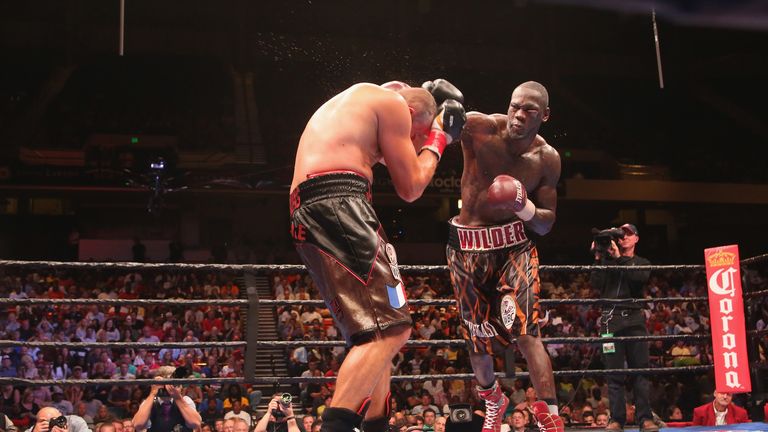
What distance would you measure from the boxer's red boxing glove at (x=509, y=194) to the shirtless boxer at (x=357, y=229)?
71 centimetres

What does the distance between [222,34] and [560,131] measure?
22.2 feet

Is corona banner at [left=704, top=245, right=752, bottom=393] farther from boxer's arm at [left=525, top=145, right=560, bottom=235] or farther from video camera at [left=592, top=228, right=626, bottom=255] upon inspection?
boxer's arm at [left=525, top=145, right=560, bottom=235]

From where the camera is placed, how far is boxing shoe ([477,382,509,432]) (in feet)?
10.1

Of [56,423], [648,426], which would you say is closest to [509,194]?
[648,426]

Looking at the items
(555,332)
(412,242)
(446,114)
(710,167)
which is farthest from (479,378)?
(710,167)

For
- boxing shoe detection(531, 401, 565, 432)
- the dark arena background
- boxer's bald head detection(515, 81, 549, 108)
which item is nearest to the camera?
boxing shoe detection(531, 401, 565, 432)

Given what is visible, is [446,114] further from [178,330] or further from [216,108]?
[216,108]

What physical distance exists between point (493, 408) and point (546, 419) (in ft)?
1.02

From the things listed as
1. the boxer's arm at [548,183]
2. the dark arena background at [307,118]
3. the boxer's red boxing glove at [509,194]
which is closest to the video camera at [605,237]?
the boxer's arm at [548,183]

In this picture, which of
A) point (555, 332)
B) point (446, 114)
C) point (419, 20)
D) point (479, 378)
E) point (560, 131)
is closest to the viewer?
point (446, 114)

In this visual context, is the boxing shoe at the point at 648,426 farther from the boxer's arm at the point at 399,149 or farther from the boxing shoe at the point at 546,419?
the boxer's arm at the point at 399,149

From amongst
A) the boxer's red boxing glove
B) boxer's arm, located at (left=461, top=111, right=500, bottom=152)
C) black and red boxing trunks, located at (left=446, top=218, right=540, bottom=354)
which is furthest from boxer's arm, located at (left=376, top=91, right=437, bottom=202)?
boxer's arm, located at (left=461, top=111, right=500, bottom=152)

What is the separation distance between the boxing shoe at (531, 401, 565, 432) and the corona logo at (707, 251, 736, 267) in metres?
1.66

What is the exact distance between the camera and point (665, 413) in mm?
8938
